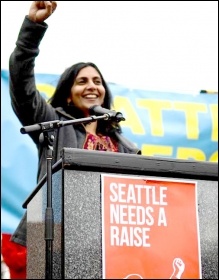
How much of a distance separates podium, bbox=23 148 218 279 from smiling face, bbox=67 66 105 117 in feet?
5.20

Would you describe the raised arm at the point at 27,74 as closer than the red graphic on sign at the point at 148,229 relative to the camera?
No

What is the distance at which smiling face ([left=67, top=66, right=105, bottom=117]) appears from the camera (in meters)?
3.74

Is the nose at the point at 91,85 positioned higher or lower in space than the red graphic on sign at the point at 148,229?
higher

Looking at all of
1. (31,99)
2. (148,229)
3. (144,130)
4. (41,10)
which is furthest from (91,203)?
Result: (144,130)

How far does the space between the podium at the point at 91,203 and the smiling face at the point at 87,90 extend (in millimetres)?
1584

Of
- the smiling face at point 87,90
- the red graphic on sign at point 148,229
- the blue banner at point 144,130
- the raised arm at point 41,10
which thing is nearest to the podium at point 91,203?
the red graphic on sign at point 148,229

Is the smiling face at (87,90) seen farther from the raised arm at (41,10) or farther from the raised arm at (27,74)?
the raised arm at (41,10)

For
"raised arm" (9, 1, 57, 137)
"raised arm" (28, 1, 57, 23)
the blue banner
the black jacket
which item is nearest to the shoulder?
the black jacket

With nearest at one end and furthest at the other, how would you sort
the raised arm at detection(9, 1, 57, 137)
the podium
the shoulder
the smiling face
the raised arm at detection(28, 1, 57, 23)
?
the podium, the raised arm at detection(28, 1, 57, 23), the raised arm at detection(9, 1, 57, 137), the shoulder, the smiling face

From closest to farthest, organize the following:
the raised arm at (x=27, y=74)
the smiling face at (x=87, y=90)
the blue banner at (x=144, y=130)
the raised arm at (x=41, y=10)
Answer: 1. the raised arm at (x=41, y=10)
2. the raised arm at (x=27, y=74)
3. the smiling face at (x=87, y=90)
4. the blue banner at (x=144, y=130)

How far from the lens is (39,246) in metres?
2.22

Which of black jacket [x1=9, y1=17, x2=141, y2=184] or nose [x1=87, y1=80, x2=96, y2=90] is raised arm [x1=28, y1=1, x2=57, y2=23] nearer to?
black jacket [x1=9, y1=17, x2=141, y2=184]

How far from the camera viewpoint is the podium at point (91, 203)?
1922 millimetres

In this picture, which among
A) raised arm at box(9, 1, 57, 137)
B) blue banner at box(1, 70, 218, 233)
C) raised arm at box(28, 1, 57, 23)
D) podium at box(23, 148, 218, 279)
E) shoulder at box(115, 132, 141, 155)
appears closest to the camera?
podium at box(23, 148, 218, 279)
